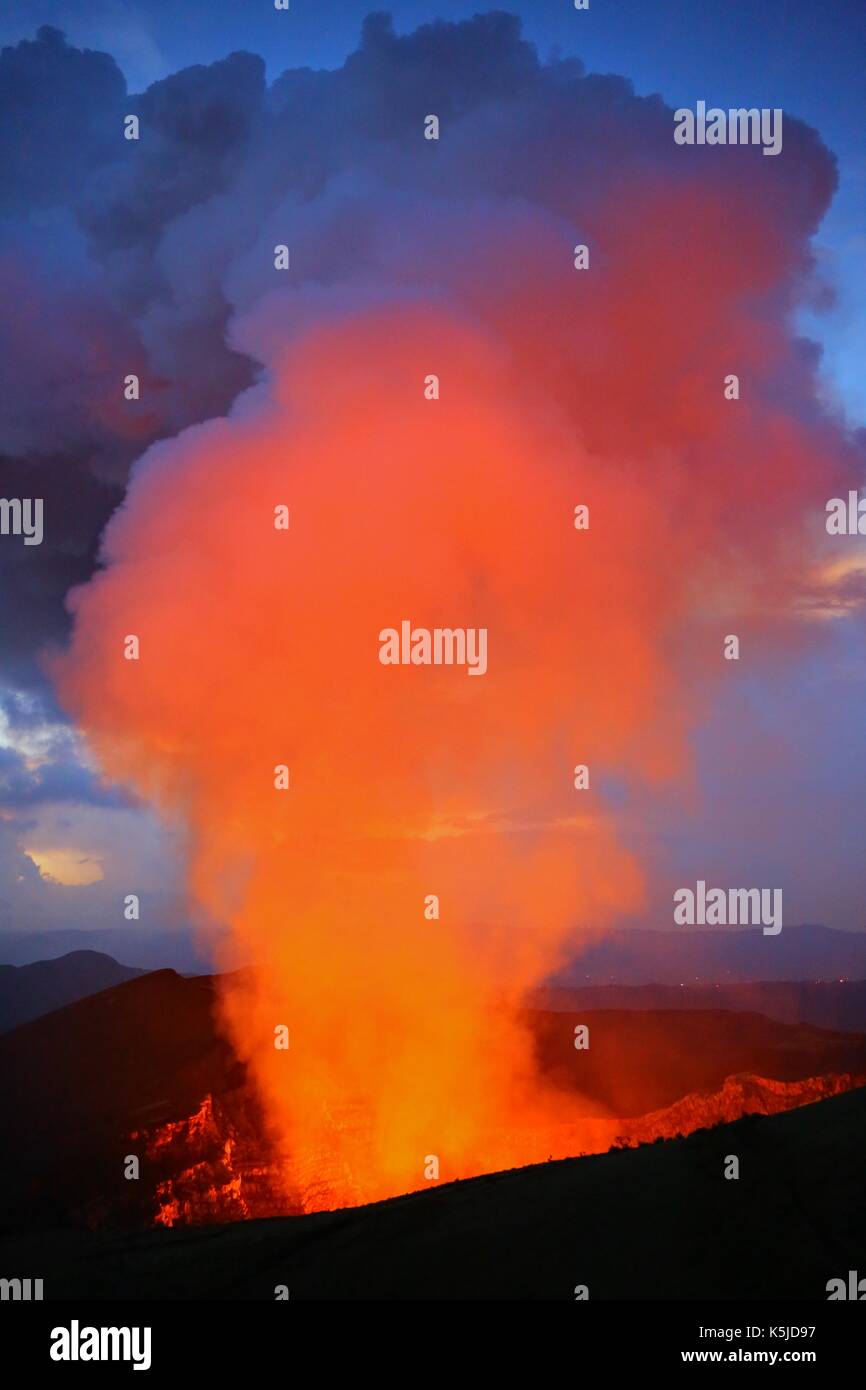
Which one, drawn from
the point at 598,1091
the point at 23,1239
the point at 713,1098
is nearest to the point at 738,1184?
the point at 23,1239

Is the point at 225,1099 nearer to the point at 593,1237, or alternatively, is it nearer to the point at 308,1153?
the point at 308,1153

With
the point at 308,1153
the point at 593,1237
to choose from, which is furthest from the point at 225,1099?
the point at 593,1237

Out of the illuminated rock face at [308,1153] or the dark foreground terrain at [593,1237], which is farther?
the illuminated rock face at [308,1153]

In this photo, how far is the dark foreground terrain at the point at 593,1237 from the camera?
1334 cm

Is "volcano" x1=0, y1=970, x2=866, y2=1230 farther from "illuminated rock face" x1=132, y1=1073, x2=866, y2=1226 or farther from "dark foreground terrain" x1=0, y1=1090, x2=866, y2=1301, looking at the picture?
"dark foreground terrain" x1=0, y1=1090, x2=866, y2=1301

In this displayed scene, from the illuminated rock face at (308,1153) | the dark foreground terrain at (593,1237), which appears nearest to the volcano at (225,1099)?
the illuminated rock face at (308,1153)

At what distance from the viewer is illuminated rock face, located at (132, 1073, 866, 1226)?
29016mm

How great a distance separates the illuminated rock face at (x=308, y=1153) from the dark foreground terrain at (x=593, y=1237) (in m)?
11.4

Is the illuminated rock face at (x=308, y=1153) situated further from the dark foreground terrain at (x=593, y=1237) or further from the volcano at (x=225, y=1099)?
the dark foreground terrain at (x=593, y=1237)

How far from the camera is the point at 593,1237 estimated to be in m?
14.3

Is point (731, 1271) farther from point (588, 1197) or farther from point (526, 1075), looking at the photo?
Answer: point (526, 1075)

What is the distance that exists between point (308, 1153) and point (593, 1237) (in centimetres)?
2082
